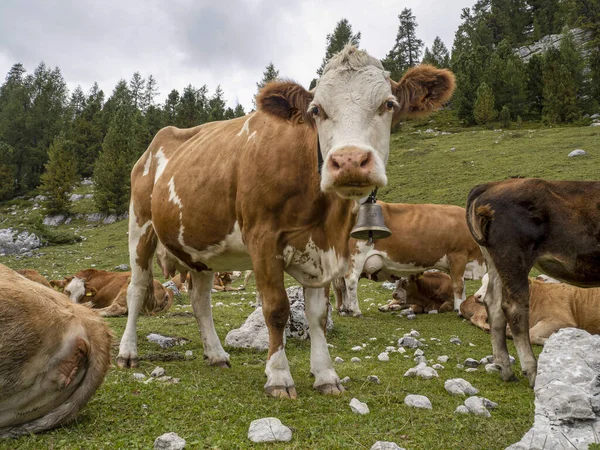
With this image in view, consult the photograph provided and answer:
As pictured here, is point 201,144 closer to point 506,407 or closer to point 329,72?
point 329,72

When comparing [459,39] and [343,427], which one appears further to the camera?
[459,39]

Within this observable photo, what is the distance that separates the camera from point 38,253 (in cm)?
3228

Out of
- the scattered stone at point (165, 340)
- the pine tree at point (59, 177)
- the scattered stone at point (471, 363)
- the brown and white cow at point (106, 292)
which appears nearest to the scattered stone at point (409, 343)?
the scattered stone at point (471, 363)

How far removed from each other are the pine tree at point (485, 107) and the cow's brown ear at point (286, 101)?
186 feet

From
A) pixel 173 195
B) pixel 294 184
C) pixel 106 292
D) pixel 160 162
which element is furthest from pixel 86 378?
pixel 106 292

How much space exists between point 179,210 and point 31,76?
332ft

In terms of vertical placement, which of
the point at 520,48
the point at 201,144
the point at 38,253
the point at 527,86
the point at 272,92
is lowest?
the point at 38,253

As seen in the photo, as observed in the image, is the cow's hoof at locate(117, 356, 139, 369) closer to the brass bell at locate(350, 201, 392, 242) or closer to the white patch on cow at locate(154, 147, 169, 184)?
the white patch on cow at locate(154, 147, 169, 184)

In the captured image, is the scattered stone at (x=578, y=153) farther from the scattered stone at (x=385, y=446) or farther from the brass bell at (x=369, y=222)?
the scattered stone at (x=385, y=446)

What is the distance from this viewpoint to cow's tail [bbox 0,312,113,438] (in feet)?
10.6

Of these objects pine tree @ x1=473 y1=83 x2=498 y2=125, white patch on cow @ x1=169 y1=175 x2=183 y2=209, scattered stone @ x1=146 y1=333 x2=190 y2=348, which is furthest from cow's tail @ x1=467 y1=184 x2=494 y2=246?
Answer: pine tree @ x1=473 y1=83 x2=498 y2=125

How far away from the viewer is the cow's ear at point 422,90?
4.47 m

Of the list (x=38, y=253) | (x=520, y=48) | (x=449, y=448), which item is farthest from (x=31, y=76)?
(x=449, y=448)

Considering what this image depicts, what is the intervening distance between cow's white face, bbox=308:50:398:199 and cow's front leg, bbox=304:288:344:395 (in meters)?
1.63
